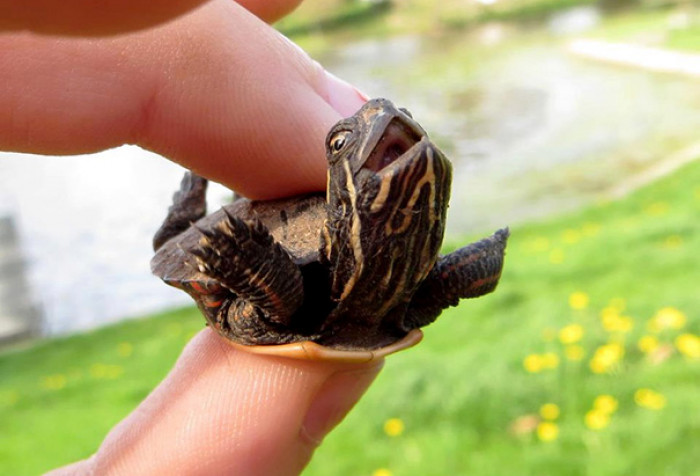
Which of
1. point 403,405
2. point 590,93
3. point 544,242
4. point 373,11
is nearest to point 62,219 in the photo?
point 544,242

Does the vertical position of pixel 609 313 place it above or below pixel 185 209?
below

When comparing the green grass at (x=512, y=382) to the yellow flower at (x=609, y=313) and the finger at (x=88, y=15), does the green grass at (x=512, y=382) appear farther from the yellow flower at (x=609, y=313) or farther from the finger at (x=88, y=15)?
the finger at (x=88, y=15)

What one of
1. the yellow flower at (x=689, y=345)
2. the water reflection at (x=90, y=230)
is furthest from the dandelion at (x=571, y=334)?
the water reflection at (x=90, y=230)

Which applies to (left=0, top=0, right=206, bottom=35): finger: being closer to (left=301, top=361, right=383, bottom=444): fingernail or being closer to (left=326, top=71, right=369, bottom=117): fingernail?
(left=301, top=361, right=383, bottom=444): fingernail

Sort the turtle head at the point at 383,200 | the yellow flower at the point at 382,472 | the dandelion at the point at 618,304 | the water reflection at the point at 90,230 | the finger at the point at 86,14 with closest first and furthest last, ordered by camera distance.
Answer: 1. the finger at the point at 86,14
2. the turtle head at the point at 383,200
3. the yellow flower at the point at 382,472
4. the dandelion at the point at 618,304
5. the water reflection at the point at 90,230

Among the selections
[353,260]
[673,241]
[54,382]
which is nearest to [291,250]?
A: [353,260]

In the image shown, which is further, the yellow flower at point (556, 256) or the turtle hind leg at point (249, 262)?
the yellow flower at point (556, 256)

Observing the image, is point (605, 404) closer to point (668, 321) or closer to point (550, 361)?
point (550, 361)
